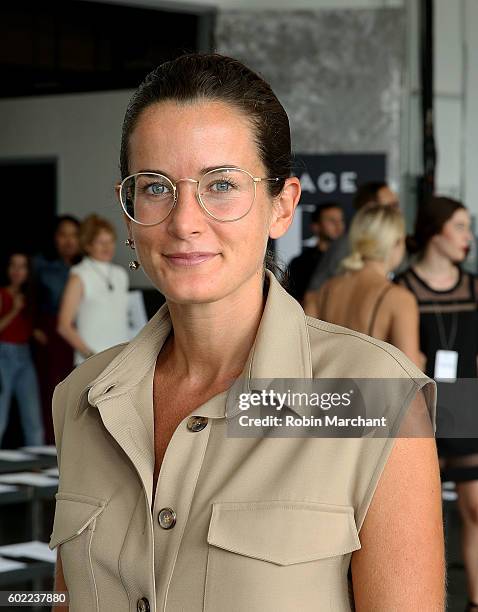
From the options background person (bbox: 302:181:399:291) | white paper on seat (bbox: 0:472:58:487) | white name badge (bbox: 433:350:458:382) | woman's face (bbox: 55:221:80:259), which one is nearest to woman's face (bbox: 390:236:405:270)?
white name badge (bbox: 433:350:458:382)

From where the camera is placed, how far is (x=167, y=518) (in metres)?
1.50

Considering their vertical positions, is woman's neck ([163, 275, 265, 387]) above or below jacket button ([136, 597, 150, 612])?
above

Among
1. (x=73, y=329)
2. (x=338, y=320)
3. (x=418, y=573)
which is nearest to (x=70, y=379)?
(x=418, y=573)

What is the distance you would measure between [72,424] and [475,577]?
3764mm

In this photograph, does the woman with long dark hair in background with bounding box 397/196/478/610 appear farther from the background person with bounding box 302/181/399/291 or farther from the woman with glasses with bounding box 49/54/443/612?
the woman with glasses with bounding box 49/54/443/612

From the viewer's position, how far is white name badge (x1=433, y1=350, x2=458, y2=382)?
522 cm

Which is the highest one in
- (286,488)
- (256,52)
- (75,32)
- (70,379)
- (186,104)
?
(75,32)

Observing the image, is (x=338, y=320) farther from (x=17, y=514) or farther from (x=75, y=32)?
(x=75, y=32)

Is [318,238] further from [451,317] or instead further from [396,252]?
[451,317]

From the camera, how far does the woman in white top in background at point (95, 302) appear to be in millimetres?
7133

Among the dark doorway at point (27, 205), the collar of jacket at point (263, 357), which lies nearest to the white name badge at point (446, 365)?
the collar of jacket at point (263, 357)

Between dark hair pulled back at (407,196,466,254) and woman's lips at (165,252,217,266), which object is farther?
dark hair pulled back at (407,196,466,254)

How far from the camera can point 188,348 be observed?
5.49 feet

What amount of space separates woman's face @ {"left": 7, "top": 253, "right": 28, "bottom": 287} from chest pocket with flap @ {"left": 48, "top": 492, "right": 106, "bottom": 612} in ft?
23.7
